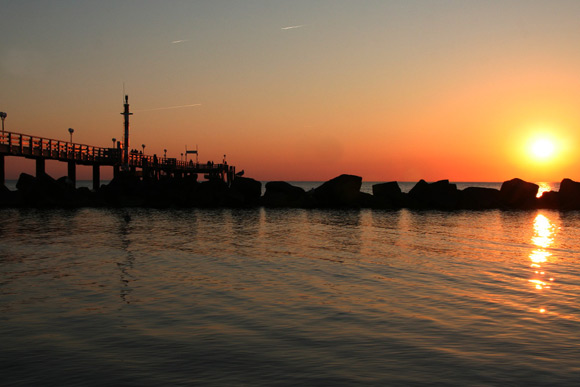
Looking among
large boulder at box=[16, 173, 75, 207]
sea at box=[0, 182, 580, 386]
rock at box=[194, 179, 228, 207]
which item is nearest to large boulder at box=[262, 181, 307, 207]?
rock at box=[194, 179, 228, 207]

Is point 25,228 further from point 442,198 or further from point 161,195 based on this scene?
point 442,198

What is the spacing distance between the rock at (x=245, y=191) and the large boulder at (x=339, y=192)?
632 centimetres

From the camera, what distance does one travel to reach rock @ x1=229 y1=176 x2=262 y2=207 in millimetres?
56344

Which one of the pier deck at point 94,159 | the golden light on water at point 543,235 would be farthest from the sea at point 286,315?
the pier deck at point 94,159

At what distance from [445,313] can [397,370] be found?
148 inches

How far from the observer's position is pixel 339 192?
5566 centimetres

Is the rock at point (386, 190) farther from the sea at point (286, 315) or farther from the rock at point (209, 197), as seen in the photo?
the sea at point (286, 315)

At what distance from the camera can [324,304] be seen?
11.8m

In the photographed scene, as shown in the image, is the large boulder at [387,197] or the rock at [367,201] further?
the rock at [367,201]

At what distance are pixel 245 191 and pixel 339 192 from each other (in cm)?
975

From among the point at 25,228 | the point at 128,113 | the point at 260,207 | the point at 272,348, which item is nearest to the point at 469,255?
the point at 272,348

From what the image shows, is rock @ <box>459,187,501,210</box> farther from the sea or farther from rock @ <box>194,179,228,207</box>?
the sea

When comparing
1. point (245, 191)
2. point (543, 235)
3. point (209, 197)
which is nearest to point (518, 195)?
point (245, 191)

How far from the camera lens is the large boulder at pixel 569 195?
5959cm
